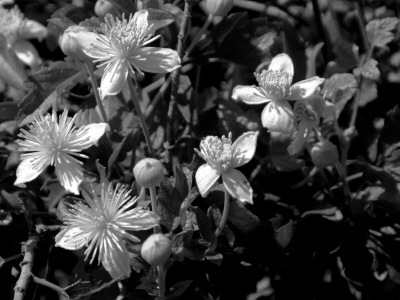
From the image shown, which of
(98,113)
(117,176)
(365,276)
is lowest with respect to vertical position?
(365,276)

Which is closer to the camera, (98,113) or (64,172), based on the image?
(64,172)

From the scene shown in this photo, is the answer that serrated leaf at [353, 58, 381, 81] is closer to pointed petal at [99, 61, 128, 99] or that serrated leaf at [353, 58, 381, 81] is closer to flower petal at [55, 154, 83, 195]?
pointed petal at [99, 61, 128, 99]

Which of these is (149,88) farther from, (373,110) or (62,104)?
(373,110)

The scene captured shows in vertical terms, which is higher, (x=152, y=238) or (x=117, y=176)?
(x=152, y=238)

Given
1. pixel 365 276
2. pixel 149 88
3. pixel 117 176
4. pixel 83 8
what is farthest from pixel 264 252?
pixel 83 8

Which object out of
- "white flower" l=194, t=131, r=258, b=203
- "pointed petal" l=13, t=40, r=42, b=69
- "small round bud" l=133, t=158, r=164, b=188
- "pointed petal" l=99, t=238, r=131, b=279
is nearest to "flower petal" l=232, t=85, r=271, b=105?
"white flower" l=194, t=131, r=258, b=203
